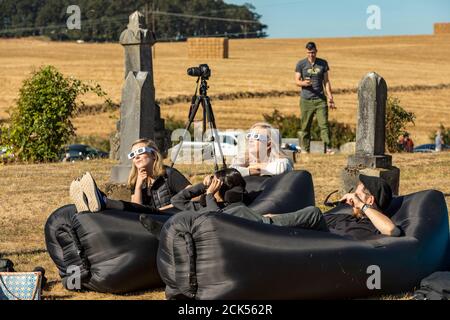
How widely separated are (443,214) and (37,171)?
9.80 m

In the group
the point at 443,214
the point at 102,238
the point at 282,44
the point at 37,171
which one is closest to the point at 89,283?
the point at 102,238

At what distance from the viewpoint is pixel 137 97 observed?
13.1m

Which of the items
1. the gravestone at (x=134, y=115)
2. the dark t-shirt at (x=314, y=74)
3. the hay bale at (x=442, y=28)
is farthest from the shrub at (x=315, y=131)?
the hay bale at (x=442, y=28)

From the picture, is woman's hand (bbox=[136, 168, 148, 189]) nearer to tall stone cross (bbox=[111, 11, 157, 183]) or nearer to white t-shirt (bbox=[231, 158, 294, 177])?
white t-shirt (bbox=[231, 158, 294, 177])

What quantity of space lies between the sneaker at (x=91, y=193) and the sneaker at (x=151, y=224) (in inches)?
17.6

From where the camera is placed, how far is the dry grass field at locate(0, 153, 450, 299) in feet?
33.2

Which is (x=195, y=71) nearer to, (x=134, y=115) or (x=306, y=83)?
(x=134, y=115)

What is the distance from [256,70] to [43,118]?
40167 mm

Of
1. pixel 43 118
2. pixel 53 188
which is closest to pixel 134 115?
pixel 53 188

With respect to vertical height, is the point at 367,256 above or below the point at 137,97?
below

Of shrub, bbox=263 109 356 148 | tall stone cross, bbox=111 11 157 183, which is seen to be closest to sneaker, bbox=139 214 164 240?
tall stone cross, bbox=111 11 157 183

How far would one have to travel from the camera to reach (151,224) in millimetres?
8406

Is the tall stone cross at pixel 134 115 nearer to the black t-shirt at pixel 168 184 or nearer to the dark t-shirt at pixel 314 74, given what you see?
the black t-shirt at pixel 168 184

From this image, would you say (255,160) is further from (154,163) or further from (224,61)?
(224,61)
